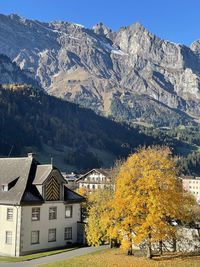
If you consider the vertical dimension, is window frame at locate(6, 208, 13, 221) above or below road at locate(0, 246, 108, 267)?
above

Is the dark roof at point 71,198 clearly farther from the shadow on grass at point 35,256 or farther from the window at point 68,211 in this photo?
the shadow on grass at point 35,256

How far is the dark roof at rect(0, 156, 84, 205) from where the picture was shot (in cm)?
6444

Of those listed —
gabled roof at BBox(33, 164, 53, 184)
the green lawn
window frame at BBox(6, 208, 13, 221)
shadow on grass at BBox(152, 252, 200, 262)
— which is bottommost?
the green lawn

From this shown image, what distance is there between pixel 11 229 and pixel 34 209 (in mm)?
4403

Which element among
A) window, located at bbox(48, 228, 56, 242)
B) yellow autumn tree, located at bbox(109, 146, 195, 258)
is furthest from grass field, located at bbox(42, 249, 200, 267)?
window, located at bbox(48, 228, 56, 242)

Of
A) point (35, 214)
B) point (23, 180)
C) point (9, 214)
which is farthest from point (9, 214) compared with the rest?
point (23, 180)

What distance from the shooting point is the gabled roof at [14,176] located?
64.6 metres

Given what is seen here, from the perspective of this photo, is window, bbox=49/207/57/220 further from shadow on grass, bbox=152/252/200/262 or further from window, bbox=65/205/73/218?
shadow on grass, bbox=152/252/200/262

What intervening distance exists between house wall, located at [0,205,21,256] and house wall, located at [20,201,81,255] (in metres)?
0.72

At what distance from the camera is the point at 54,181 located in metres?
68.7

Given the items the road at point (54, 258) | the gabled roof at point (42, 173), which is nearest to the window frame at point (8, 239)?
the road at point (54, 258)

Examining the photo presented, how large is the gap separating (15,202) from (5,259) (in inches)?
323

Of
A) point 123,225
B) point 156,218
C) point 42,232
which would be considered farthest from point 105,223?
point 42,232

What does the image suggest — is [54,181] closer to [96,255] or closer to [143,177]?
[96,255]
